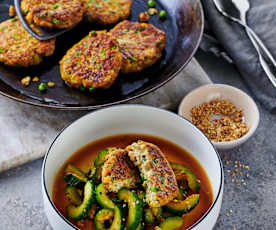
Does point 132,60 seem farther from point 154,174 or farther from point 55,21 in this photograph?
point 154,174

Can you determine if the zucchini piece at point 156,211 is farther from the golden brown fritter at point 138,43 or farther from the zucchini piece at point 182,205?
the golden brown fritter at point 138,43

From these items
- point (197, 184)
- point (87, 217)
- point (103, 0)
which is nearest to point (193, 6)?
point (103, 0)

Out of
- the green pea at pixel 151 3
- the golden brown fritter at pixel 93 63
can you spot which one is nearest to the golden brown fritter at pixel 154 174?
the golden brown fritter at pixel 93 63

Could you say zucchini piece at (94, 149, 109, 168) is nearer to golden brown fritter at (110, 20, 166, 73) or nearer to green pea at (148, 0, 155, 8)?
golden brown fritter at (110, 20, 166, 73)

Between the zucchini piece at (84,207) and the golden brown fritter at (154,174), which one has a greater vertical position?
the golden brown fritter at (154,174)

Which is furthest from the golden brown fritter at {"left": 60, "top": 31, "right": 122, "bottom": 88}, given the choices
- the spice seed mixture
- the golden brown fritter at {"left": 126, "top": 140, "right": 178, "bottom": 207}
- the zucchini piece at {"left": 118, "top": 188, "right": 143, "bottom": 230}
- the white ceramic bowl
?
the zucchini piece at {"left": 118, "top": 188, "right": 143, "bottom": 230}

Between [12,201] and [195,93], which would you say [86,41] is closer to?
[195,93]
